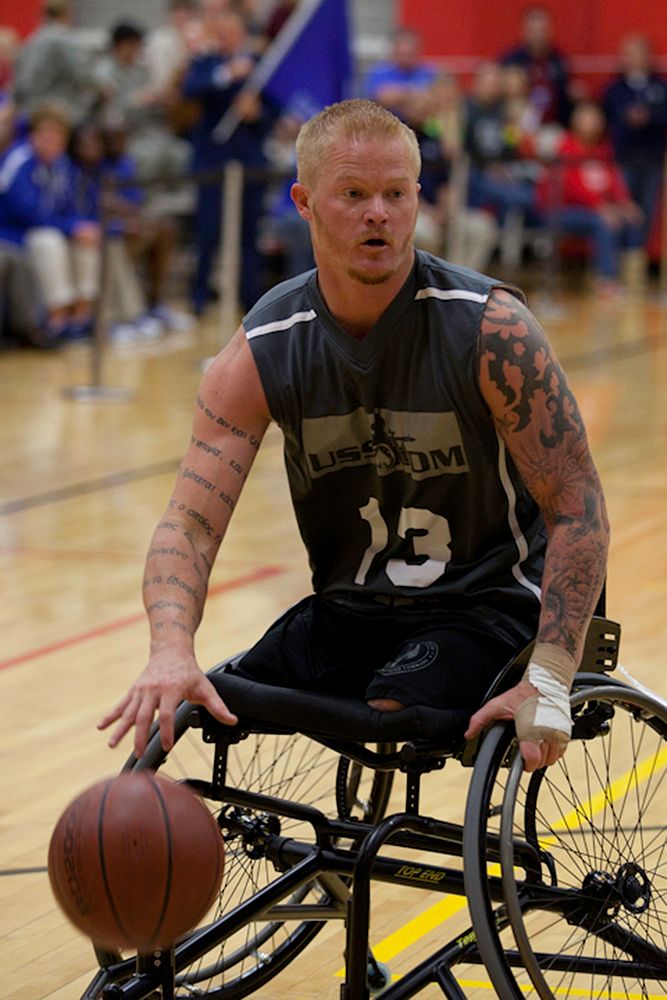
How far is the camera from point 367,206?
8.82 feet

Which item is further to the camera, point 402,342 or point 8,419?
point 8,419

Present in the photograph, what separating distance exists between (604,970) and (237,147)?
927 centimetres

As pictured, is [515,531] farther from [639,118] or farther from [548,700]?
[639,118]

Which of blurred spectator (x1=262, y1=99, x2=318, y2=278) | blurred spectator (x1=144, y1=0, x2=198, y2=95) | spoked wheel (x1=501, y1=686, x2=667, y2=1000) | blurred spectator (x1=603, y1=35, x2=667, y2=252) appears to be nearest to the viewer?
spoked wheel (x1=501, y1=686, x2=667, y2=1000)

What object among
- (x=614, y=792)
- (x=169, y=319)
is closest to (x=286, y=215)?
(x=169, y=319)

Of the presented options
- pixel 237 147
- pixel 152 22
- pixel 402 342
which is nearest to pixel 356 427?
pixel 402 342

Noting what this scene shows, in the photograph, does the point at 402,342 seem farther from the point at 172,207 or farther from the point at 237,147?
the point at 172,207

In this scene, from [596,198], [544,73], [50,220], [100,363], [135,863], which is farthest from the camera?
[544,73]

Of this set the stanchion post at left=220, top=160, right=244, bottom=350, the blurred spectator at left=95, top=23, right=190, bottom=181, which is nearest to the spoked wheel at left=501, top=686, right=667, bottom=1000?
the stanchion post at left=220, top=160, right=244, bottom=350

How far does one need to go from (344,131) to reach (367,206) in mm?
120

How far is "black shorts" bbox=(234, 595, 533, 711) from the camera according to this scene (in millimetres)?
2672

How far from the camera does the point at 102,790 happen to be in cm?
250

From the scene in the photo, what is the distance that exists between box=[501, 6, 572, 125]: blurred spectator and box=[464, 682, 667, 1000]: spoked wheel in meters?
11.7

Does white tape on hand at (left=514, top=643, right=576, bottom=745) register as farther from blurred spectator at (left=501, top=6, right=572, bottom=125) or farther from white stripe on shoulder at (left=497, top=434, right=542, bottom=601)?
blurred spectator at (left=501, top=6, right=572, bottom=125)
